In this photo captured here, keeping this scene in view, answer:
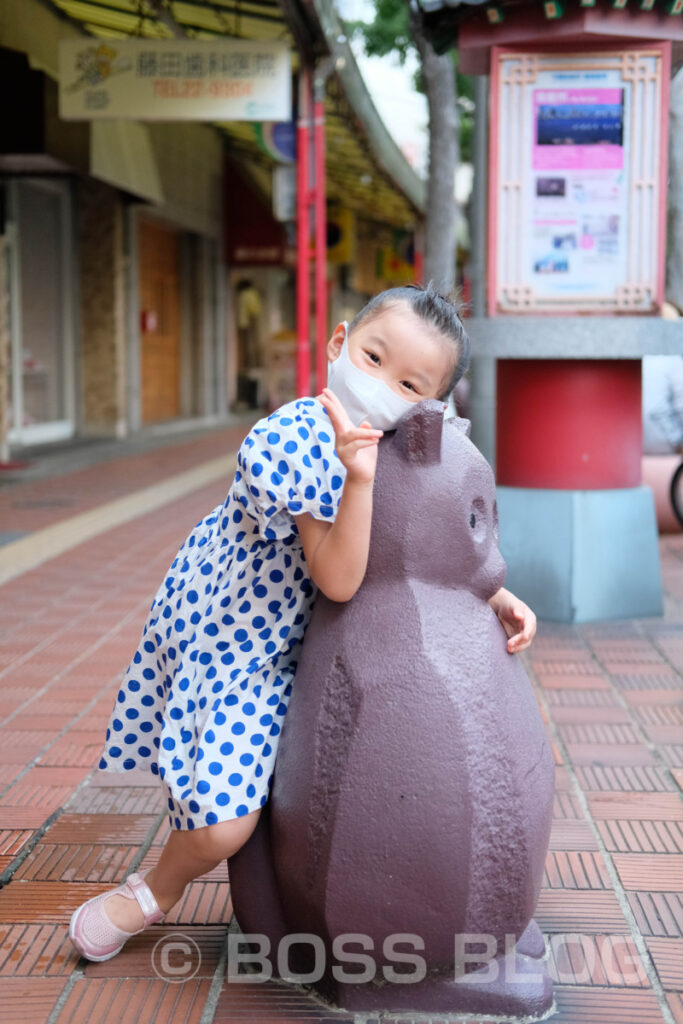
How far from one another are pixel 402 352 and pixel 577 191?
333 centimetres

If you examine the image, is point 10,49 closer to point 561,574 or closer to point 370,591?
→ point 561,574

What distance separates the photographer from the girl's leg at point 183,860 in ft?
6.88

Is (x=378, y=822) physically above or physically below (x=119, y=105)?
below

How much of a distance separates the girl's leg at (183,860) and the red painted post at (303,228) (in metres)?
6.77

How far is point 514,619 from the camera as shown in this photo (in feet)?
7.55

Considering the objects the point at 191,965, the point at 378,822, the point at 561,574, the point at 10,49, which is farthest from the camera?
the point at 10,49

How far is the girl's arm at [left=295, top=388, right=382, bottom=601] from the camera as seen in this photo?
194cm

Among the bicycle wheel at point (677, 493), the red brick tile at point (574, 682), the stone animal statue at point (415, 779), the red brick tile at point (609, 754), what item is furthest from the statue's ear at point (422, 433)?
the bicycle wheel at point (677, 493)

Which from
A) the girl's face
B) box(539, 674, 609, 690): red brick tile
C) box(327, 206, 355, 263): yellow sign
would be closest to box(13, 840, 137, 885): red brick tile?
the girl's face

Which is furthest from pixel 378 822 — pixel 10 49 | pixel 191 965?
pixel 10 49

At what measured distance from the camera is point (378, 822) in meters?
1.98

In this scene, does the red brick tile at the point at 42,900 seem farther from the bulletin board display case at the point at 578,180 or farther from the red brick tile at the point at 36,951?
the bulletin board display case at the point at 578,180

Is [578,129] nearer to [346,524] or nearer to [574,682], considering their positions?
[574,682]

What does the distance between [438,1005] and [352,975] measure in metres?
0.17
